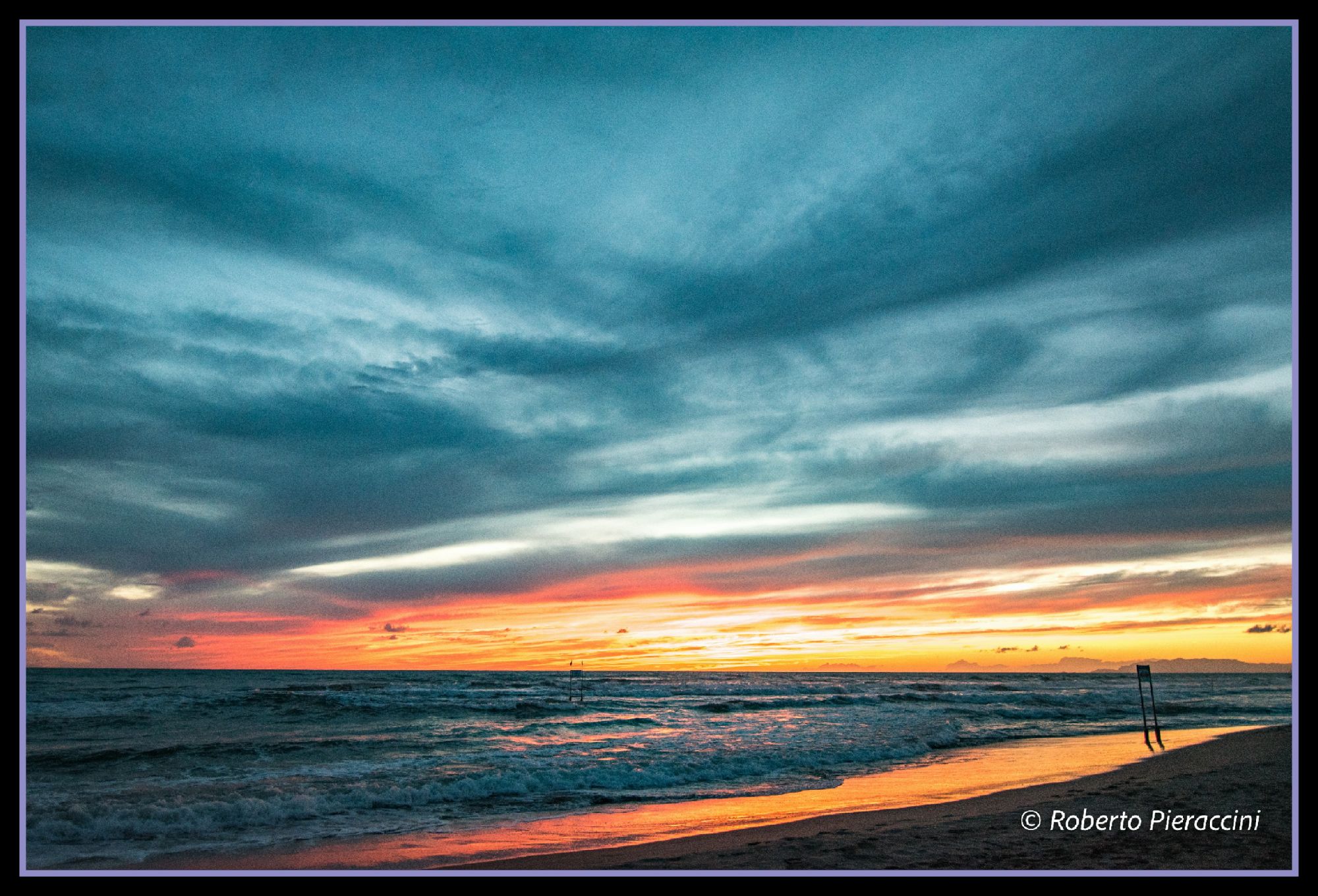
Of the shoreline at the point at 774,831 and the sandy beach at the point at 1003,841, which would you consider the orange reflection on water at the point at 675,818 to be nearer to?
the shoreline at the point at 774,831

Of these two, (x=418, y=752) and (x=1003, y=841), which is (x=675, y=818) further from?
(x=418, y=752)

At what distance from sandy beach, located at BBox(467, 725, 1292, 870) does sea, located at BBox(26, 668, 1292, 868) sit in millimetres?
4289

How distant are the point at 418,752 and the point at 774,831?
46.5 ft

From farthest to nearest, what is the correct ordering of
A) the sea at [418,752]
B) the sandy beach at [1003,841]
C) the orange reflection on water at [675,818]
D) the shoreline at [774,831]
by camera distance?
the sea at [418,752]
the orange reflection on water at [675,818]
the shoreline at [774,831]
the sandy beach at [1003,841]

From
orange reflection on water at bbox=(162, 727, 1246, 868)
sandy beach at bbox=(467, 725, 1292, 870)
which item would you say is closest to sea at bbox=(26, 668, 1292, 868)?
orange reflection on water at bbox=(162, 727, 1246, 868)

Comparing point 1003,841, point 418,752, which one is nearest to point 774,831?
point 1003,841

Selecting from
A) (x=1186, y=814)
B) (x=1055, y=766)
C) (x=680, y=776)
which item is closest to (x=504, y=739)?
(x=680, y=776)

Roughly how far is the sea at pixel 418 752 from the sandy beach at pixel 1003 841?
169 inches

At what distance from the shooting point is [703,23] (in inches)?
302

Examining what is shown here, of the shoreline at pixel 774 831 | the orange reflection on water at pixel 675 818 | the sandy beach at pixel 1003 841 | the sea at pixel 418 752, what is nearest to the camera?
the sandy beach at pixel 1003 841

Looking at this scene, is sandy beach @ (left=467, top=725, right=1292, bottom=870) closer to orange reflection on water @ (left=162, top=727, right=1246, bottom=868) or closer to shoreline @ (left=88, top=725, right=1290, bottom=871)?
shoreline @ (left=88, top=725, right=1290, bottom=871)

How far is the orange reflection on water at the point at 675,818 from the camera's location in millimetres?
10695

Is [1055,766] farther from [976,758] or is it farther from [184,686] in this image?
[184,686]

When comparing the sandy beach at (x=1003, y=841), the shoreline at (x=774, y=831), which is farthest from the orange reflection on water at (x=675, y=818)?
the sandy beach at (x=1003, y=841)
